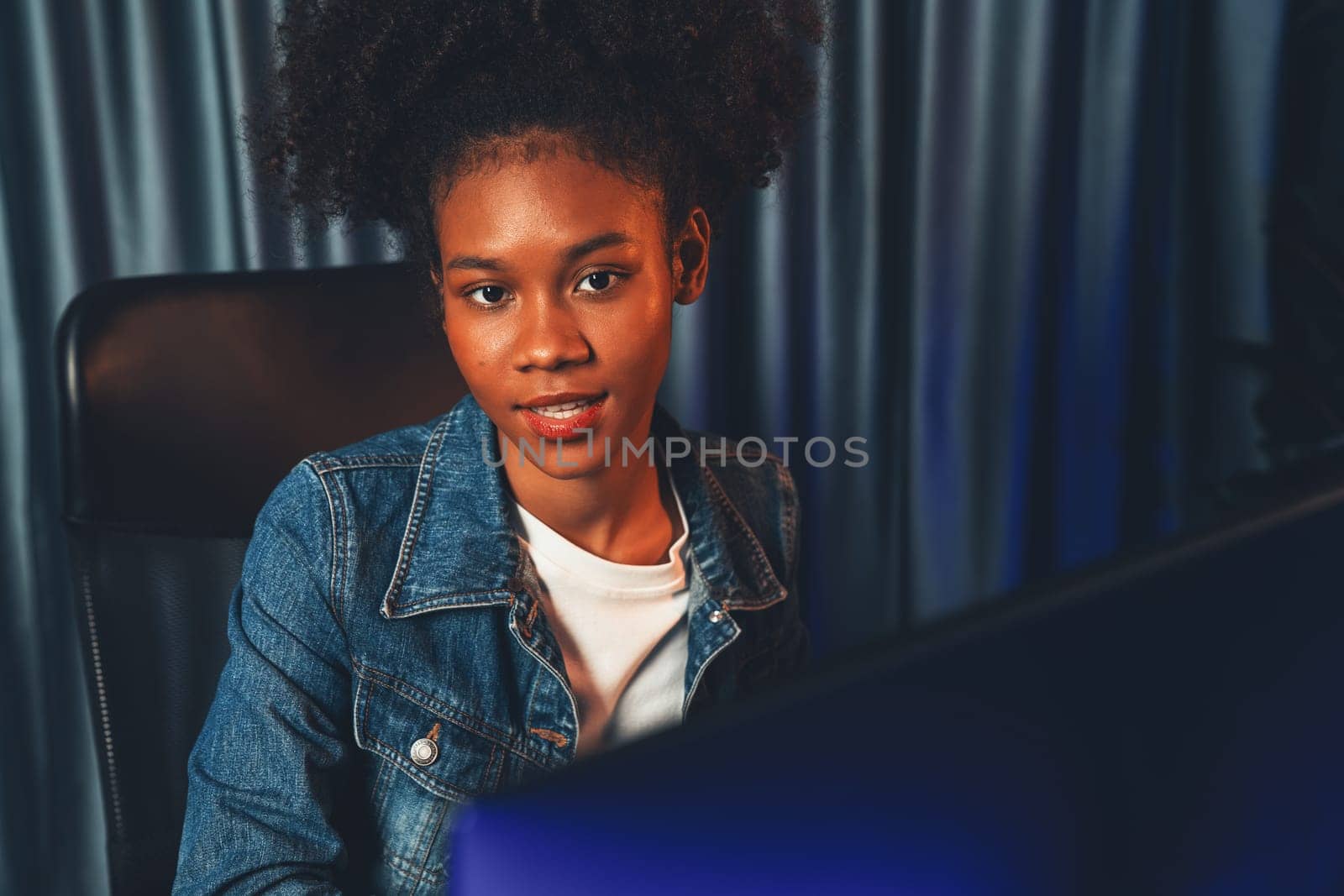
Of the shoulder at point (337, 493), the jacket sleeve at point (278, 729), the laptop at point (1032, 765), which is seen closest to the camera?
the laptop at point (1032, 765)

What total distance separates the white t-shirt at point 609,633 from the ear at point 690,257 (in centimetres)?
24

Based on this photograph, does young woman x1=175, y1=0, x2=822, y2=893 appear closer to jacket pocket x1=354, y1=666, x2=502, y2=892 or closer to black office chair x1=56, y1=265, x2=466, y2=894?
jacket pocket x1=354, y1=666, x2=502, y2=892

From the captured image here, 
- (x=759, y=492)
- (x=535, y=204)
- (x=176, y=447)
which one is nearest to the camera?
(x=535, y=204)

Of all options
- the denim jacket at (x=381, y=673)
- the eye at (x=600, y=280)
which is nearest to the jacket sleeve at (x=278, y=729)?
the denim jacket at (x=381, y=673)

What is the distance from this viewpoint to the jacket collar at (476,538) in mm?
870

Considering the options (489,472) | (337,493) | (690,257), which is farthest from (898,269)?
(337,493)

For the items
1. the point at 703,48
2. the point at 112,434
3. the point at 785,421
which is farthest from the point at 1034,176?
the point at 112,434

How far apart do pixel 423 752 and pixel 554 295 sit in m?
0.37

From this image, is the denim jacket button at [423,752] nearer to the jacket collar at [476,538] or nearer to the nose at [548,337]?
the jacket collar at [476,538]

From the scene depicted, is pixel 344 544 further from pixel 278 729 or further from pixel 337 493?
pixel 278 729

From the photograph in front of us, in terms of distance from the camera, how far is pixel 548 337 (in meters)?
0.77

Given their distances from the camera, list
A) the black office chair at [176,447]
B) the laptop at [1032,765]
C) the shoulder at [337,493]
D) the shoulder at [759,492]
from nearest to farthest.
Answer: the laptop at [1032,765] → the shoulder at [337,493] → the black office chair at [176,447] → the shoulder at [759,492]

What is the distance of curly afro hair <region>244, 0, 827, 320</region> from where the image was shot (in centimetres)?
81

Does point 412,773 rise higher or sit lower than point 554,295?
lower
